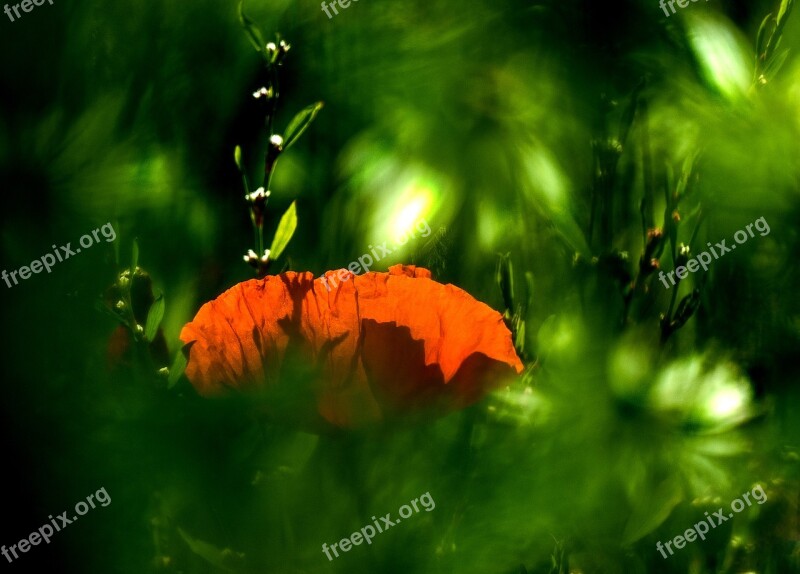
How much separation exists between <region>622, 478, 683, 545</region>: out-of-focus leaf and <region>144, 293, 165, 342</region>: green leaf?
0.36ft

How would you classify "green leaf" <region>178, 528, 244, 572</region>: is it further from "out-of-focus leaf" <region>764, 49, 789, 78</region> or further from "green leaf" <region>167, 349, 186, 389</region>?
"out-of-focus leaf" <region>764, 49, 789, 78</region>

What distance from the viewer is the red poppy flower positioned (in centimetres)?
17

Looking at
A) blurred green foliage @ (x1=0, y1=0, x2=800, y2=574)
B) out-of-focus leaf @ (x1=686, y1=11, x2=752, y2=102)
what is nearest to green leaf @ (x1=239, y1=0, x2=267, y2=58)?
blurred green foliage @ (x1=0, y1=0, x2=800, y2=574)

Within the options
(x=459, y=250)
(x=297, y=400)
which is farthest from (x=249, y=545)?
(x=459, y=250)

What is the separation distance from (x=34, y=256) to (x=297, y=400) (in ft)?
0.21

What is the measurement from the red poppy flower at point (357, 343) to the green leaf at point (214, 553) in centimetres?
2

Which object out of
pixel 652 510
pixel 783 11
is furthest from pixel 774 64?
pixel 652 510

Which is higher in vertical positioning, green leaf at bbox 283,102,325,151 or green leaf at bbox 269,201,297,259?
green leaf at bbox 283,102,325,151

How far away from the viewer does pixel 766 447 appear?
0.85 feet

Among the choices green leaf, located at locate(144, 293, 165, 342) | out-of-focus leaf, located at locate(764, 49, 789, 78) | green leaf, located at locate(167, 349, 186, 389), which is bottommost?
out-of-focus leaf, located at locate(764, 49, 789, 78)

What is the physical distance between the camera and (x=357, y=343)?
0.19m

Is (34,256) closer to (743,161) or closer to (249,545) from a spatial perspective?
(249,545)

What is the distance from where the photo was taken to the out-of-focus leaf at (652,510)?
20cm

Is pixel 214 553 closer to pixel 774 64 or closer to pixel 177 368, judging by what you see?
pixel 177 368
